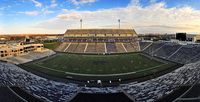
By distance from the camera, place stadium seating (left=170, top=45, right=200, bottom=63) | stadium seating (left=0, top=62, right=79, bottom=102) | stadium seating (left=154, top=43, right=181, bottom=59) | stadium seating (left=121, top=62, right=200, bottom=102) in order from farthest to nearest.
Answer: stadium seating (left=154, top=43, right=181, bottom=59), stadium seating (left=170, top=45, right=200, bottom=63), stadium seating (left=121, top=62, right=200, bottom=102), stadium seating (left=0, top=62, right=79, bottom=102)

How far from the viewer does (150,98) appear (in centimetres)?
421

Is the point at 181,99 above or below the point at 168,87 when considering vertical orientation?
below

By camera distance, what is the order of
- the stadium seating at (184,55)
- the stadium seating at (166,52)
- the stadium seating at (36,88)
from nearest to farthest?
the stadium seating at (36,88), the stadium seating at (184,55), the stadium seating at (166,52)

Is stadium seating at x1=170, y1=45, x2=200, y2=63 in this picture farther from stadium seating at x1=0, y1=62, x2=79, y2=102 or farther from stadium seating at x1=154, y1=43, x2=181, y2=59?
stadium seating at x1=0, y1=62, x2=79, y2=102

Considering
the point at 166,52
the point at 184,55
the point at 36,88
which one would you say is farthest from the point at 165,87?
the point at 166,52

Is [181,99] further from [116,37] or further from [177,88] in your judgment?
[116,37]

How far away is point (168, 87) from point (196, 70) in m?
0.99

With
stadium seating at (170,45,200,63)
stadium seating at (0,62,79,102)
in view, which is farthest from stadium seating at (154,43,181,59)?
stadium seating at (0,62,79,102)

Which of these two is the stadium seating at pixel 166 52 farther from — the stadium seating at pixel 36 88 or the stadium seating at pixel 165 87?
the stadium seating at pixel 36 88

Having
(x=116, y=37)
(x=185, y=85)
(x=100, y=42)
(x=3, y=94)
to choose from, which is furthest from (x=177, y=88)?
(x=116, y=37)

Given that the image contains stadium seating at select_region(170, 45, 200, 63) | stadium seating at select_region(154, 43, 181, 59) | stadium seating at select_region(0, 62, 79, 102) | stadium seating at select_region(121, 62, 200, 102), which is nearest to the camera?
stadium seating at select_region(0, 62, 79, 102)

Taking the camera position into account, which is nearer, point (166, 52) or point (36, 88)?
point (36, 88)

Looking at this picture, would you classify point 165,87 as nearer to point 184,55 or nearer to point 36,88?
point 36,88

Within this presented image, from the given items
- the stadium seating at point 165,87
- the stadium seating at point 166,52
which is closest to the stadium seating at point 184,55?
the stadium seating at point 166,52
